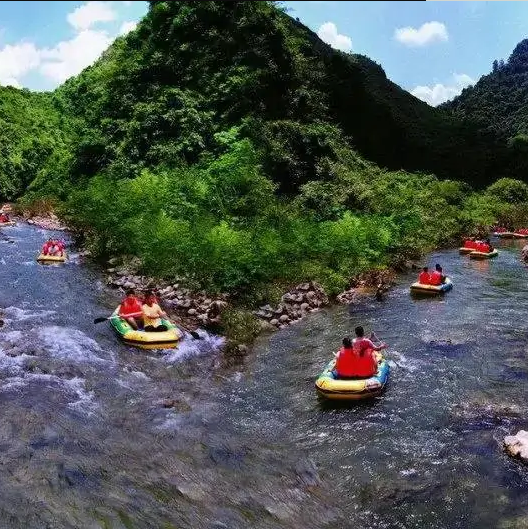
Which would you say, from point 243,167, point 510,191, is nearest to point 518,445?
point 243,167

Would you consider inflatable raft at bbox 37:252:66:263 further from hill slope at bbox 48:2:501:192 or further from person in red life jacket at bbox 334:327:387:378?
person in red life jacket at bbox 334:327:387:378

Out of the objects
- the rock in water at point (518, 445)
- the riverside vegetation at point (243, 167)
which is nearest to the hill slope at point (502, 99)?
the riverside vegetation at point (243, 167)

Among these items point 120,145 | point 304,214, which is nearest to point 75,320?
point 304,214

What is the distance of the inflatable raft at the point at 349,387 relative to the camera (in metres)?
10.4

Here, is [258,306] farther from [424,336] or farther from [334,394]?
[334,394]

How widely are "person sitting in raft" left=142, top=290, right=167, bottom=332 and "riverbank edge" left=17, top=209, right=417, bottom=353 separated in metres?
1.11

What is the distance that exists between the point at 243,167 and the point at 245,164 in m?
0.82

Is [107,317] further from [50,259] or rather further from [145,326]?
[50,259]

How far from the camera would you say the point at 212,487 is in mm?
7930

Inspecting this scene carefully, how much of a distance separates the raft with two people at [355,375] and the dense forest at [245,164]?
16.6 ft

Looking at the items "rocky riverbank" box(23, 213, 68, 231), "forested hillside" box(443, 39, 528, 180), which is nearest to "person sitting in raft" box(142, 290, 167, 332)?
"rocky riverbank" box(23, 213, 68, 231)

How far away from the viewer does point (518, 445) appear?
8.59 meters

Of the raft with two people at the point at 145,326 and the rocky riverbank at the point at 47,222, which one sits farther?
the rocky riverbank at the point at 47,222

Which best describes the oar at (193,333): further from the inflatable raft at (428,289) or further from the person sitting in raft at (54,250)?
the person sitting in raft at (54,250)
